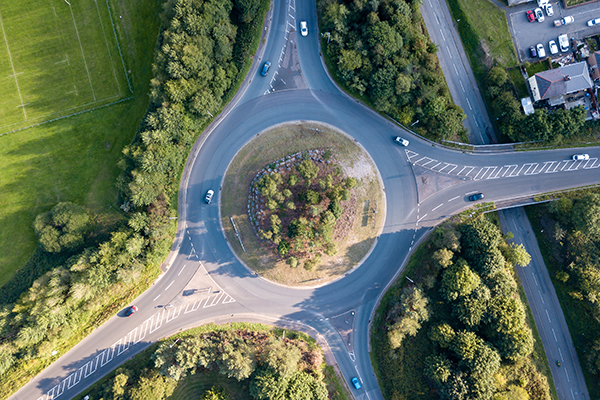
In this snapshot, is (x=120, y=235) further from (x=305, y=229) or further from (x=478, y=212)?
(x=478, y=212)

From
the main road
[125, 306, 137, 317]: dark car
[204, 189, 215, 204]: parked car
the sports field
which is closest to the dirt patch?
the main road

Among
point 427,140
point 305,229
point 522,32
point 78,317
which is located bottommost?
point 78,317

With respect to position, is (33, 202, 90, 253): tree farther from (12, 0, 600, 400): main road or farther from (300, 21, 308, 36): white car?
(300, 21, 308, 36): white car

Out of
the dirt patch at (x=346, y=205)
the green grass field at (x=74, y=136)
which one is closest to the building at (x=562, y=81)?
the dirt patch at (x=346, y=205)

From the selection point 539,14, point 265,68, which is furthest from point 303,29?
point 539,14

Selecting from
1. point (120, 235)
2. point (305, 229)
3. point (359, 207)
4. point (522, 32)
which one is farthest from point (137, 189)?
point (522, 32)
